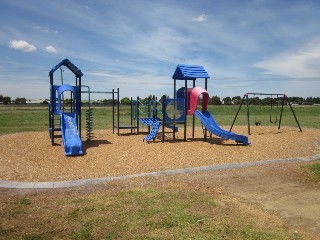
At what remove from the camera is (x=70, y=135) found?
12.5 meters

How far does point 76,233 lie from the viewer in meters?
4.69

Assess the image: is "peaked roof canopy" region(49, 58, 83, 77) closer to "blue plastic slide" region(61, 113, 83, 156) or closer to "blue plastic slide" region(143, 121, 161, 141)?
"blue plastic slide" region(61, 113, 83, 156)

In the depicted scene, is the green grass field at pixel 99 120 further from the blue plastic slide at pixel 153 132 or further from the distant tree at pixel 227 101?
the distant tree at pixel 227 101

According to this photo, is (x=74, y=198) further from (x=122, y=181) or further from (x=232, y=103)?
(x=232, y=103)

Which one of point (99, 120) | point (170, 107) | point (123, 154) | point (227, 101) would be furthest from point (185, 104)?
point (227, 101)

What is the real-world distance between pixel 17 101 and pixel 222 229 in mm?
85769

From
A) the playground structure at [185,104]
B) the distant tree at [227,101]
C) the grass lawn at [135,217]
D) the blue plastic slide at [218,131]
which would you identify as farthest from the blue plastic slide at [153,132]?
the distant tree at [227,101]

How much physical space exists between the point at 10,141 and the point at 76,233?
10986 mm

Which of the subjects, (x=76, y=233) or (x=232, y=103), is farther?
(x=232, y=103)

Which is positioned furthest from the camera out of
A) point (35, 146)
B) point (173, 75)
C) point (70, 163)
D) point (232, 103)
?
point (232, 103)

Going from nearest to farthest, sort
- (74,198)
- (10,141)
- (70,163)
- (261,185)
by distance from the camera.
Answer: (74,198)
(261,185)
(70,163)
(10,141)

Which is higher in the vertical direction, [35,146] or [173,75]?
[173,75]

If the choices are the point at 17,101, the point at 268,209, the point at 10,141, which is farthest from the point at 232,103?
A: the point at 268,209

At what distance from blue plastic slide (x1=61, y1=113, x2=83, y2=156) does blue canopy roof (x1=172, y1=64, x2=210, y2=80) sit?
5.62 meters
